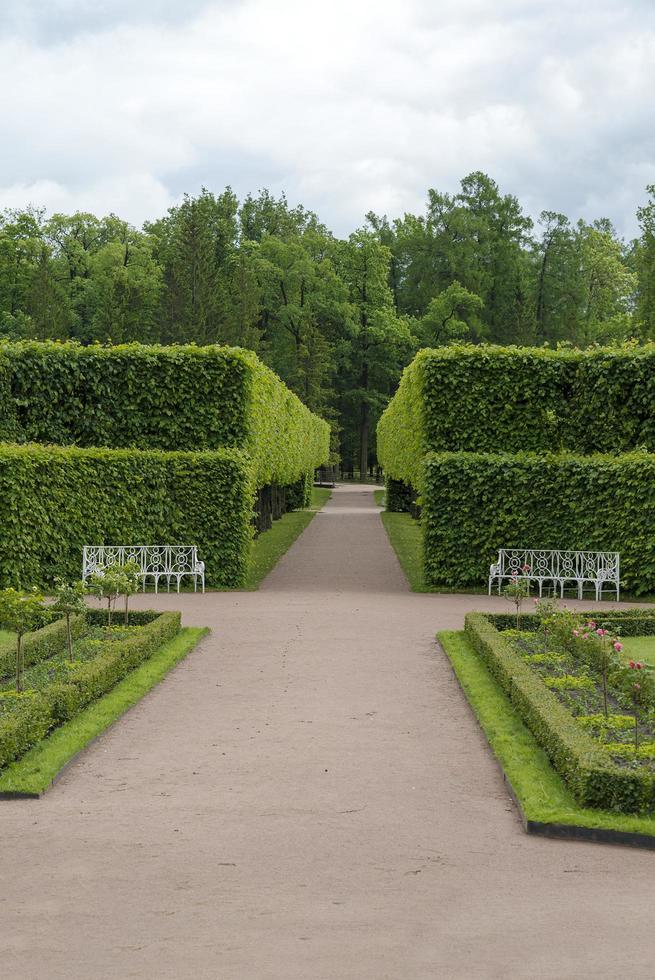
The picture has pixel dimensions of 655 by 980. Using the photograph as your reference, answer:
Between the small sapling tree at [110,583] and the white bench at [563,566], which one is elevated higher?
the small sapling tree at [110,583]

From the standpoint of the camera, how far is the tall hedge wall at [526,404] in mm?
21594

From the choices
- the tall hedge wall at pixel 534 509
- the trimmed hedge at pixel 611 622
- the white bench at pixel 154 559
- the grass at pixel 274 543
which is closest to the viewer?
the trimmed hedge at pixel 611 622

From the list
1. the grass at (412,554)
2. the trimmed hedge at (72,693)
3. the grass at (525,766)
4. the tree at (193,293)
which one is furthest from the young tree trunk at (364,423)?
the grass at (525,766)

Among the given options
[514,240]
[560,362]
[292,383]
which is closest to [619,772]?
[560,362]

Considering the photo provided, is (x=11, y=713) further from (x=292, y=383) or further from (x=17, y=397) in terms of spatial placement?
(x=292, y=383)

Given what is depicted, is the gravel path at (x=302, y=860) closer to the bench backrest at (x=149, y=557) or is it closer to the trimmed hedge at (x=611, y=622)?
the trimmed hedge at (x=611, y=622)

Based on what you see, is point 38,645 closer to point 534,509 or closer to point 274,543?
point 534,509

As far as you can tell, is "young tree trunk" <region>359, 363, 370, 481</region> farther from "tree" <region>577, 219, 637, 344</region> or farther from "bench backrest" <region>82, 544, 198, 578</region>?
"bench backrest" <region>82, 544, 198, 578</region>

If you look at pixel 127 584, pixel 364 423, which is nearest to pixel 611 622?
pixel 127 584

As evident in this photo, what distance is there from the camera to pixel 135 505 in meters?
19.9

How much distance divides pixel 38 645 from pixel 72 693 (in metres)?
3.36

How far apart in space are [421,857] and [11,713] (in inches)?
161

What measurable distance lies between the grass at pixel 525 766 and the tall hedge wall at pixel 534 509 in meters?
7.83

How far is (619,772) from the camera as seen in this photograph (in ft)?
23.3
